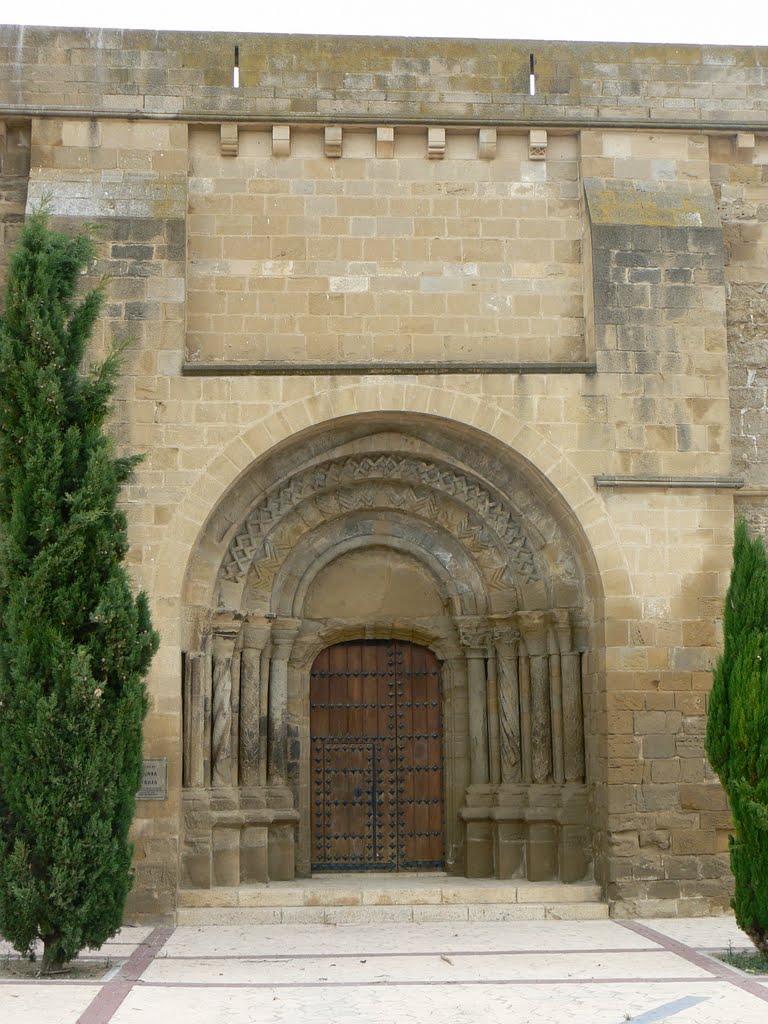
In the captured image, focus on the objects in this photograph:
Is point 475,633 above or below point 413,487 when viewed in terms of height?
below

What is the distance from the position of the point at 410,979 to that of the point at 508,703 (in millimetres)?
3759

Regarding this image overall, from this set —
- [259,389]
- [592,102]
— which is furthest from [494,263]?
[259,389]

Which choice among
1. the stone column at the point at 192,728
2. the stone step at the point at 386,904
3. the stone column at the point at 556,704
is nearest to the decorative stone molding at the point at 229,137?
the stone column at the point at 192,728

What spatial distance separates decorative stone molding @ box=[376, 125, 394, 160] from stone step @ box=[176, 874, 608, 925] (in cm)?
546

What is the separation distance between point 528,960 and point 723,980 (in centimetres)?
118

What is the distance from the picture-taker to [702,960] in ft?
25.0

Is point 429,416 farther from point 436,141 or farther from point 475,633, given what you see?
point 436,141

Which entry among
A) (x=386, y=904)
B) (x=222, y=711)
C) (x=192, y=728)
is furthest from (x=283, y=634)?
(x=386, y=904)

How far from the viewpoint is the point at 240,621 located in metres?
10.3

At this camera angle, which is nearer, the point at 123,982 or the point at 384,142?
the point at 123,982

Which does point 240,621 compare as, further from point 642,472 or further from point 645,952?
point 645,952

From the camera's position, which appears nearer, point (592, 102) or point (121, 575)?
point (121, 575)

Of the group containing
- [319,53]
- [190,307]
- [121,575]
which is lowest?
[121,575]

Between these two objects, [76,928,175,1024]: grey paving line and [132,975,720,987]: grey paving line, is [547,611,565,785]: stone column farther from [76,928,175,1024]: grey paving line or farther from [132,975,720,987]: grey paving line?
[132,975,720,987]: grey paving line
